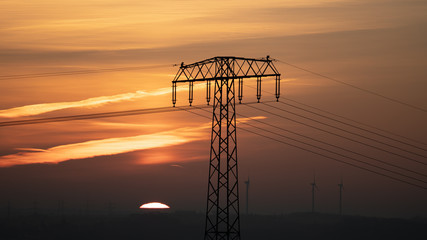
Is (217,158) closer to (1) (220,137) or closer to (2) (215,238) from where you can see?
(1) (220,137)

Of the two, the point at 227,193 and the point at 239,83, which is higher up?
the point at 239,83

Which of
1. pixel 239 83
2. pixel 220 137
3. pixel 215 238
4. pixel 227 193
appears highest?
pixel 239 83

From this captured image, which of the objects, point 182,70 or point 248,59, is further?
point 182,70

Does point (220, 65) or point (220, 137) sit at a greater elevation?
point (220, 65)

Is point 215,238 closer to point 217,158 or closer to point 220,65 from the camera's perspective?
point 217,158

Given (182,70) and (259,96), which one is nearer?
(259,96)

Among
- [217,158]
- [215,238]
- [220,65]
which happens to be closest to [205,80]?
[220,65]

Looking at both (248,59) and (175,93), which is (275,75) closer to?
(248,59)

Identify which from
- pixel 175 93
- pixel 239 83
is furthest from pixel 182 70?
pixel 239 83

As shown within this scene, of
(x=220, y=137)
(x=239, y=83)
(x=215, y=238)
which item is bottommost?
(x=215, y=238)
